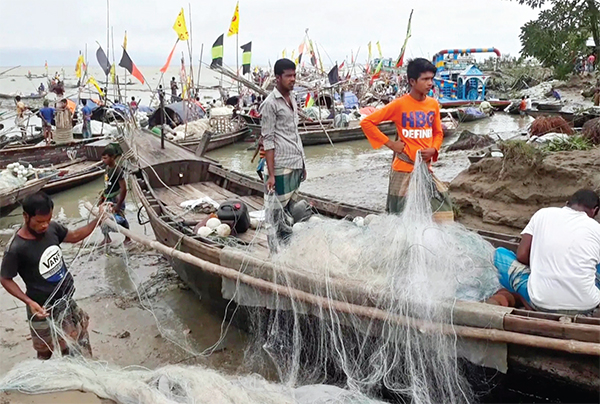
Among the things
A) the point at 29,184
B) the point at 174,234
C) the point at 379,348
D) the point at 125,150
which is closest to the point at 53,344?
the point at 174,234

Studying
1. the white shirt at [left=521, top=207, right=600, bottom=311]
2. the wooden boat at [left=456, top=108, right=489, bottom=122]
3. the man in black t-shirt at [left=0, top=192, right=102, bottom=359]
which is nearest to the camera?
the white shirt at [left=521, top=207, right=600, bottom=311]

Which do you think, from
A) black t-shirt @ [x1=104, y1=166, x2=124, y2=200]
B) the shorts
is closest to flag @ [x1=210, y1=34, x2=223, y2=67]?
black t-shirt @ [x1=104, y1=166, x2=124, y2=200]

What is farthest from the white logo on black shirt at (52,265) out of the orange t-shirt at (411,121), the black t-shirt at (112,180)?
the black t-shirt at (112,180)

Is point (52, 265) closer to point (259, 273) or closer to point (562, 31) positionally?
point (259, 273)

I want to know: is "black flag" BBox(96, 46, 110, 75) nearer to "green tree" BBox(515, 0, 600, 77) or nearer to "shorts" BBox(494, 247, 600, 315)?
"green tree" BBox(515, 0, 600, 77)

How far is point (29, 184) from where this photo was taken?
1017 cm

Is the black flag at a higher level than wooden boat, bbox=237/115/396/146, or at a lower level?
higher

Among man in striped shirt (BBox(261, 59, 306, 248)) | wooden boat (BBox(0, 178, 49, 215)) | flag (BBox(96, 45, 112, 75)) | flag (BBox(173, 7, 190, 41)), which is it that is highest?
flag (BBox(173, 7, 190, 41))

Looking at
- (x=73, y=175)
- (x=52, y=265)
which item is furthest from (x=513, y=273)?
(x=73, y=175)

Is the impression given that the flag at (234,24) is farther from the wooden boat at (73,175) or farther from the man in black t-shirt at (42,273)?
the man in black t-shirt at (42,273)

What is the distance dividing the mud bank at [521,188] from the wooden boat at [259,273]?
2.46 metres

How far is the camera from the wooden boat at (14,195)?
9.39m

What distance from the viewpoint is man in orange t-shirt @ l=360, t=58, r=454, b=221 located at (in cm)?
413

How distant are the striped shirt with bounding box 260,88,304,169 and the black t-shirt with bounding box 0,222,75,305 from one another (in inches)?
72.4
